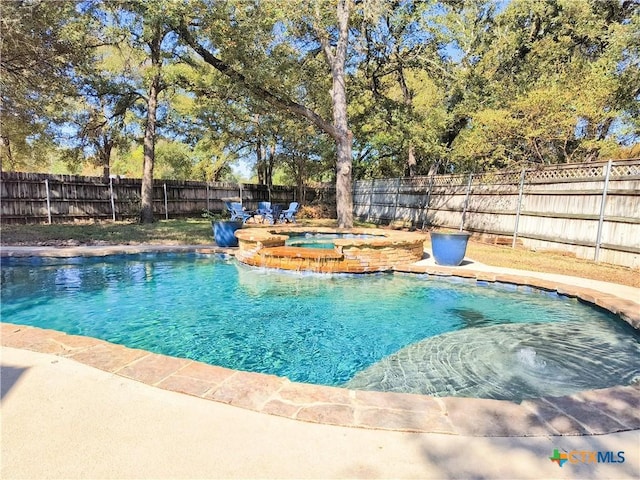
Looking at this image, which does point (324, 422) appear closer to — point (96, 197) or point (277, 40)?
point (277, 40)

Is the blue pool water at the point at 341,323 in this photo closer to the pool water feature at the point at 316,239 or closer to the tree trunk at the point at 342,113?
the pool water feature at the point at 316,239

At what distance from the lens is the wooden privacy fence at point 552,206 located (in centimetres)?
668

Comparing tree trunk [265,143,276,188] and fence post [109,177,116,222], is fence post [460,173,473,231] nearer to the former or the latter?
tree trunk [265,143,276,188]

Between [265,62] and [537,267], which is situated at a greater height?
[265,62]

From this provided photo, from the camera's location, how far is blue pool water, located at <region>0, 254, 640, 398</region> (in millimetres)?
3002

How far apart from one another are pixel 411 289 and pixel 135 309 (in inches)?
152

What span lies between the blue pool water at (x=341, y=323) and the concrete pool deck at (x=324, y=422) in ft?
2.19

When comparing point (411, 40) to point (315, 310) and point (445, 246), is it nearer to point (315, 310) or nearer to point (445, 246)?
point (445, 246)

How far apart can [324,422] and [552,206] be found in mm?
8547

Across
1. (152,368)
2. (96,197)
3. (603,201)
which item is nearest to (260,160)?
(96,197)

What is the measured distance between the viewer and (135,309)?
14.4 ft

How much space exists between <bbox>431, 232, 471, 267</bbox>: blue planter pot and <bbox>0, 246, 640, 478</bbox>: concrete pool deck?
170 inches

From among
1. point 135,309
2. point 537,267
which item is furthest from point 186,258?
point 537,267

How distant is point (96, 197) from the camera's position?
13.3m
